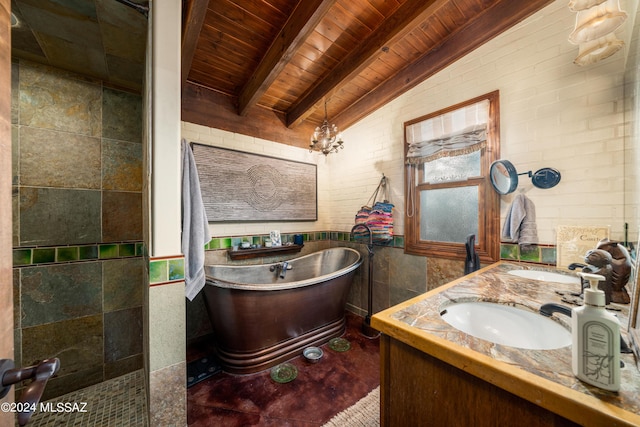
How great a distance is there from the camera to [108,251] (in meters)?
1.78

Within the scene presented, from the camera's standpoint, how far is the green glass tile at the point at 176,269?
1.27 meters

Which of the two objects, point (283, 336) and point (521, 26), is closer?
point (521, 26)

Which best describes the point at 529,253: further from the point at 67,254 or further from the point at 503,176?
the point at 67,254

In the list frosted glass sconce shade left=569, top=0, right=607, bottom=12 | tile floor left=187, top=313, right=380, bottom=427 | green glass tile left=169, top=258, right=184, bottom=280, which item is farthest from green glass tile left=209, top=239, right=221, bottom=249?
frosted glass sconce shade left=569, top=0, right=607, bottom=12

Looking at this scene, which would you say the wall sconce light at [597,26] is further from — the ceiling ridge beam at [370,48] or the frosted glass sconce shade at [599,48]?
the ceiling ridge beam at [370,48]

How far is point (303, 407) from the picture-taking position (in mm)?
1500

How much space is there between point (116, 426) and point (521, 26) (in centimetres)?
397

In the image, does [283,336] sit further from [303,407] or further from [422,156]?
[422,156]

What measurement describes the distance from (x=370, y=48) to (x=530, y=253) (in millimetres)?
2065

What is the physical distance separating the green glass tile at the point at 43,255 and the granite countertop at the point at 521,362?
2.24m

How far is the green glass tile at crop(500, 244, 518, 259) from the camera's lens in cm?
175

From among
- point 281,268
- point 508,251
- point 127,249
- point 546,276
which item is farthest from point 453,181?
point 127,249

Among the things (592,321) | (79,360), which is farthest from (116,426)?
(592,321)

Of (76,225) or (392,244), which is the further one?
(392,244)
